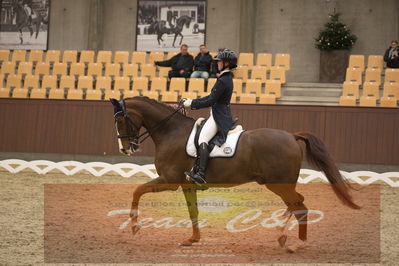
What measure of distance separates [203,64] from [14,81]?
5439mm

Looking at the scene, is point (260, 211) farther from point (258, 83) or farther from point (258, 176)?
point (258, 83)

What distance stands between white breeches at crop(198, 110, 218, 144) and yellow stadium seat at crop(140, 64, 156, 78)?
962 centimetres

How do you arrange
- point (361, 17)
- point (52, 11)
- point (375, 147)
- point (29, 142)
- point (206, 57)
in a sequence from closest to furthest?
point (375, 147)
point (29, 142)
point (206, 57)
point (361, 17)
point (52, 11)

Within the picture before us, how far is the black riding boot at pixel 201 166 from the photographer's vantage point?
6152 mm

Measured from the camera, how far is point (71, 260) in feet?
17.4

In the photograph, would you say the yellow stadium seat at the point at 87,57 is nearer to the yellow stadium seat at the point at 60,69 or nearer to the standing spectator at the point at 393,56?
the yellow stadium seat at the point at 60,69

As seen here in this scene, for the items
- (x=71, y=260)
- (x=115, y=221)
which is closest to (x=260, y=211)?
(x=115, y=221)

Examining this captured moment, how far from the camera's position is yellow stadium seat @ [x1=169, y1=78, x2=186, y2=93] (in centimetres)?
1452

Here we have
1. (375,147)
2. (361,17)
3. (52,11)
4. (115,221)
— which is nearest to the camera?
(115,221)

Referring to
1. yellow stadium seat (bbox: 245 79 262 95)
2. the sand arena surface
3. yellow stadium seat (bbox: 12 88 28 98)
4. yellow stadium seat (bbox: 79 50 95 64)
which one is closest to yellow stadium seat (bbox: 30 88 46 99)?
yellow stadium seat (bbox: 12 88 28 98)

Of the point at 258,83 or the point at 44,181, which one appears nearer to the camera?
the point at 44,181

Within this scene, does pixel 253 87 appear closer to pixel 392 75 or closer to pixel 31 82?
pixel 392 75

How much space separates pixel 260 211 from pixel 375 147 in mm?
5058

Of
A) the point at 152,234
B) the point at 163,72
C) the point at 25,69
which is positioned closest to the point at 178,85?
the point at 163,72
